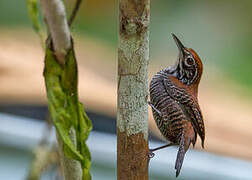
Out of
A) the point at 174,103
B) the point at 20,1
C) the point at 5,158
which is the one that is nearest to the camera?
the point at 174,103

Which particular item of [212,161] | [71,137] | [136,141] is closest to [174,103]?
[136,141]

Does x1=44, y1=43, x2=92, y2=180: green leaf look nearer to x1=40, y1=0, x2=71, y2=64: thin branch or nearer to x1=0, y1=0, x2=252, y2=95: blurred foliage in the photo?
x1=40, y1=0, x2=71, y2=64: thin branch

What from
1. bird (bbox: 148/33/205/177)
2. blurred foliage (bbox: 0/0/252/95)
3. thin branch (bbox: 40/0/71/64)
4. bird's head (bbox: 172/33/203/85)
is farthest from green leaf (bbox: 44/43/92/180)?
blurred foliage (bbox: 0/0/252/95)

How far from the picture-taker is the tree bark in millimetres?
2211

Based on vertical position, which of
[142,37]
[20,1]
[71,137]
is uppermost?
[142,37]

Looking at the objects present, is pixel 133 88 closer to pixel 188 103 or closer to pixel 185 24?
pixel 188 103

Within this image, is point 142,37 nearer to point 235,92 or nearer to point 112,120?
point 112,120

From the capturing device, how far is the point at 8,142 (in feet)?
19.9

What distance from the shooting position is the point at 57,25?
1.91 metres

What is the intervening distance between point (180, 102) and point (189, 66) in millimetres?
249

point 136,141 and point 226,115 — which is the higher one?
point 136,141

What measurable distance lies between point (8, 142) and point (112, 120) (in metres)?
1.44

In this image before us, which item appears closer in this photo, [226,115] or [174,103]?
[174,103]

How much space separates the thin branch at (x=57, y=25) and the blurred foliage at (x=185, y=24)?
7.49 meters
